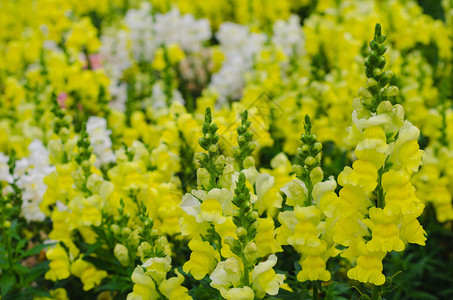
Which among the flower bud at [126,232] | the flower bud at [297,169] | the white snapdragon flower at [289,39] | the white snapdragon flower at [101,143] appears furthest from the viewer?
the white snapdragon flower at [289,39]

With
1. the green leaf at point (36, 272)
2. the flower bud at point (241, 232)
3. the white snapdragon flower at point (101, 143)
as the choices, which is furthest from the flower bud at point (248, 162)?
the white snapdragon flower at point (101, 143)

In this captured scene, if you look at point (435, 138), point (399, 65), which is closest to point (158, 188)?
point (435, 138)

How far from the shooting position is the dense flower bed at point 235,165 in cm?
A: 170

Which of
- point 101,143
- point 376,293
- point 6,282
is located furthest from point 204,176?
point 101,143

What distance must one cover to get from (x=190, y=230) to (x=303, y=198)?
412mm

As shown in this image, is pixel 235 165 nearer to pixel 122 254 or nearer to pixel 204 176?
pixel 204 176

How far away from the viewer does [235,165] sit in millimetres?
2244

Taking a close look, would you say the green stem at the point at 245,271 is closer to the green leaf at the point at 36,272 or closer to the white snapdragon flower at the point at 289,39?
the green leaf at the point at 36,272

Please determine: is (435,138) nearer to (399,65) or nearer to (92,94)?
(399,65)

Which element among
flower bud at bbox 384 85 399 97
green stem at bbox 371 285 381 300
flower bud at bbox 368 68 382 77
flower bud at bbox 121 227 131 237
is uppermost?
flower bud at bbox 368 68 382 77

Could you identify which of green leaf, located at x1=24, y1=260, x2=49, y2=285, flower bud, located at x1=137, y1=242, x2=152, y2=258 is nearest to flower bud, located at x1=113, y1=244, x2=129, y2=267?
flower bud, located at x1=137, y1=242, x2=152, y2=258

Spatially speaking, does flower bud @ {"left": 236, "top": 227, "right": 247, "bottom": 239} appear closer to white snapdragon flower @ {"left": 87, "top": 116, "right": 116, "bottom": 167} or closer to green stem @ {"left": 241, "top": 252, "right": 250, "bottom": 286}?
green stem @ {"left": 241, "top": 252, "right": 250, "bottom": 286}

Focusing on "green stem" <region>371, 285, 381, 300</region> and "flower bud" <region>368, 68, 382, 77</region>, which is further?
"green stem" <region>371, 285, 381, 300</region>

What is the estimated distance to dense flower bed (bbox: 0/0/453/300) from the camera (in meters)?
1.70
